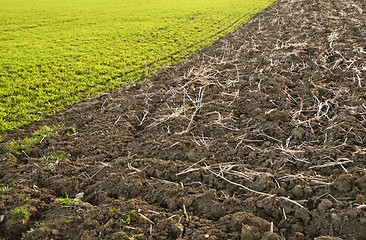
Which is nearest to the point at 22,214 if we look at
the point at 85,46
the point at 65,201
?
the point at 65,201

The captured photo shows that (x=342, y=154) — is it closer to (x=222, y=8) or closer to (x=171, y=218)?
(x=171, y=218)

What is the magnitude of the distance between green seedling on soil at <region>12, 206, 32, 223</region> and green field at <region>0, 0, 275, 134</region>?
11.8 ft

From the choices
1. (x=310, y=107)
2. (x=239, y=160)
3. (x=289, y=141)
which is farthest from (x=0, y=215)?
(x=310, y=107)

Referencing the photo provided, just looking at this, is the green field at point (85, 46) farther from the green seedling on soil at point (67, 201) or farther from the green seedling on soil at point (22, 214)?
the green seedling on soil at point (67, 201)

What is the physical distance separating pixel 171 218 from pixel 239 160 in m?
1.60

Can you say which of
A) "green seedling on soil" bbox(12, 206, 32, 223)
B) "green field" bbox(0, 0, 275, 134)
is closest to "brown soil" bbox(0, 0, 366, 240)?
"green seedling on soil" bbox(12, 206, 32, 223)

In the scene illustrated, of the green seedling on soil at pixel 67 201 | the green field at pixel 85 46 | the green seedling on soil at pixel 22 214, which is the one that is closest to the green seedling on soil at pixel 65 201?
the green seedling on soil at pixel 67 201

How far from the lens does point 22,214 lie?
3.55 m

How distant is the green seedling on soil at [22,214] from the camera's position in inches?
138

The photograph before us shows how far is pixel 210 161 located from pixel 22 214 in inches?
113

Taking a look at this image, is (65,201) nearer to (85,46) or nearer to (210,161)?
(210,161)

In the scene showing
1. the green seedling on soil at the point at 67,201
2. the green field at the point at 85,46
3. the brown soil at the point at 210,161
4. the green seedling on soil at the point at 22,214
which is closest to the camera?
the brown soil at the point at 210,161

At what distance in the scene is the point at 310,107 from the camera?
5.50 metres

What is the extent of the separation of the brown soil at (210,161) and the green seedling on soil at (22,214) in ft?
0.16
